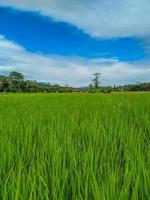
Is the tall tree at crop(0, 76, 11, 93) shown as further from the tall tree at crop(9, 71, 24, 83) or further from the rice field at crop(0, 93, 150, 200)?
the rice field at crop(0, 93, 150, 200)

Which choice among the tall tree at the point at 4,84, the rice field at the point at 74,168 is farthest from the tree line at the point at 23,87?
the rice field at the point at 74,168

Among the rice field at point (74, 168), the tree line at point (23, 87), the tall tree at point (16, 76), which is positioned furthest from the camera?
the tall tree at point (16, 76)

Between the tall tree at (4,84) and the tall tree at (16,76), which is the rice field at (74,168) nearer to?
the tall tree at (4,84)

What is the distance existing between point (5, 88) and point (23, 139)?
5399 centimetres

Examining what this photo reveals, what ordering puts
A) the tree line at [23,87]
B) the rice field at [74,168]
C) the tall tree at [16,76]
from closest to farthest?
the rice field at [74,168], the tree line at [23,87], the tall tree at [16,76]

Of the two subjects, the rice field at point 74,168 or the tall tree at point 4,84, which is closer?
the rice field at point 74,168

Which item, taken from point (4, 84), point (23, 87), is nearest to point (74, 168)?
point (4, 84)

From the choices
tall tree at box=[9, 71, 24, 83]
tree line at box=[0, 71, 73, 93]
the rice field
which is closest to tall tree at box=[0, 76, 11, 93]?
tree line at box=[0, 71, 73, 93]

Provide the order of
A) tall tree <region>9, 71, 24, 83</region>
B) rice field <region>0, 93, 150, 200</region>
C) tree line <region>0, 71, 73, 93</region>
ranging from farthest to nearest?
tall tree <region>9, 71, 24, 83</region>
tree line <region>0, 71, 73, 93</region>
rice field <region>0, 93, 150, 200</region>

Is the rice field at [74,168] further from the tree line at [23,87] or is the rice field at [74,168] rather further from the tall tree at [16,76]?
the tall tree at [16,76]

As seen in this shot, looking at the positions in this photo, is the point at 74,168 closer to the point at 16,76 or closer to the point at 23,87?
the point at 23,87

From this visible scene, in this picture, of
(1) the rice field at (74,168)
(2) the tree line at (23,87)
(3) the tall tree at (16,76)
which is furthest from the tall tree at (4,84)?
(1) the rice field at (74,168)

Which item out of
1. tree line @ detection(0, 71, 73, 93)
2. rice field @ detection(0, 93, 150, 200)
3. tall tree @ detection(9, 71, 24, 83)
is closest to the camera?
rice field @ detection(0, 93, 150, 200)

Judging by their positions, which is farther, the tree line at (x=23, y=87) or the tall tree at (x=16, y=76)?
the tall tree at (x=16, y=76)
